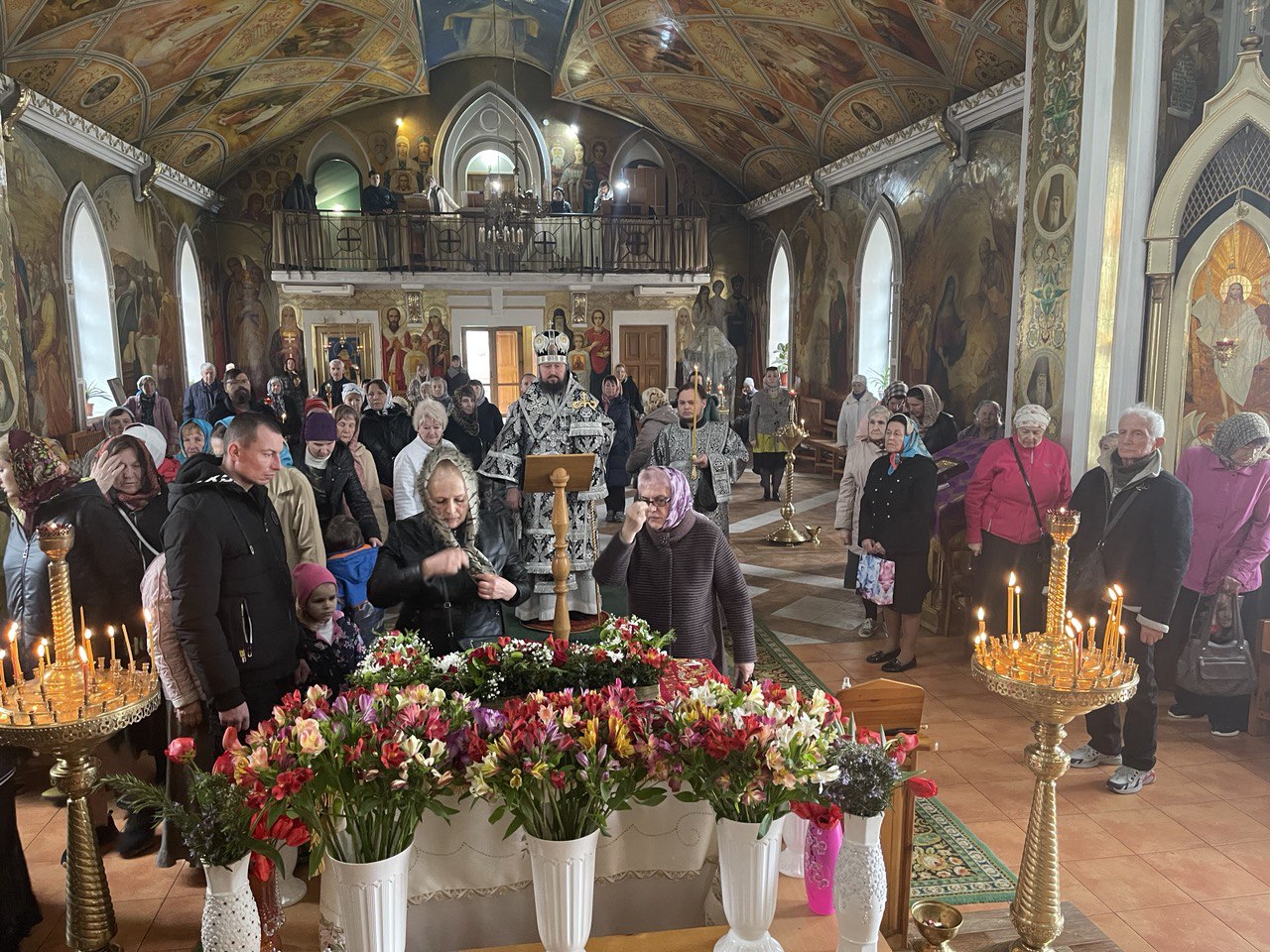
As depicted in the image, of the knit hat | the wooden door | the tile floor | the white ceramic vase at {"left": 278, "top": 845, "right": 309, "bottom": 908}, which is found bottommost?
the tile floor

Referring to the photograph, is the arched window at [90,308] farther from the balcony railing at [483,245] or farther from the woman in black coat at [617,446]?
the woman in black coat at [617,446]

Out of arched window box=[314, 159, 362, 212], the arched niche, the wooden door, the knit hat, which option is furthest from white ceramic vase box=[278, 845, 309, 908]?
arched window box=[314, 159, 362, 212]

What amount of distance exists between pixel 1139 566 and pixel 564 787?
3.90 metres

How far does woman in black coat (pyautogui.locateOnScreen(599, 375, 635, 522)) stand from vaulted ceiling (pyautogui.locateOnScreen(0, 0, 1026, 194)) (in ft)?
17.5

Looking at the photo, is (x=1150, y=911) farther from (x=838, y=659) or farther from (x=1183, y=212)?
(x=1183, y=212)

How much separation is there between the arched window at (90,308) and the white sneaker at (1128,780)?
1171 cm

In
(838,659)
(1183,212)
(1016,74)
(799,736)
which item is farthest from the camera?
(1016,74)

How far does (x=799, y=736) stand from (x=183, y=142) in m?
16.0

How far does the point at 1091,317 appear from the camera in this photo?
6480 millimetres

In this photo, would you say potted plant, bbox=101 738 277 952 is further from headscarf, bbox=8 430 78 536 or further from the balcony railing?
the balcony railing

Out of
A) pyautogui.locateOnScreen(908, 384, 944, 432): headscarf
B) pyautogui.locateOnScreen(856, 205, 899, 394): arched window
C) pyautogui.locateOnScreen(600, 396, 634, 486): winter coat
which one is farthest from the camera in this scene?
pyautogui.locateOnScreen(856, 205, 899, 394): arched window

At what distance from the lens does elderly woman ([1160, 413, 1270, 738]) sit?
17.1 ft

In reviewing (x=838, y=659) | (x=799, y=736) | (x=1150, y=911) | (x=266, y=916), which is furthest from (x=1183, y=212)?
(x=266, y=916)

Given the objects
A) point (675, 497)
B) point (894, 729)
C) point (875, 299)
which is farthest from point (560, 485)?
point (875, 299)
